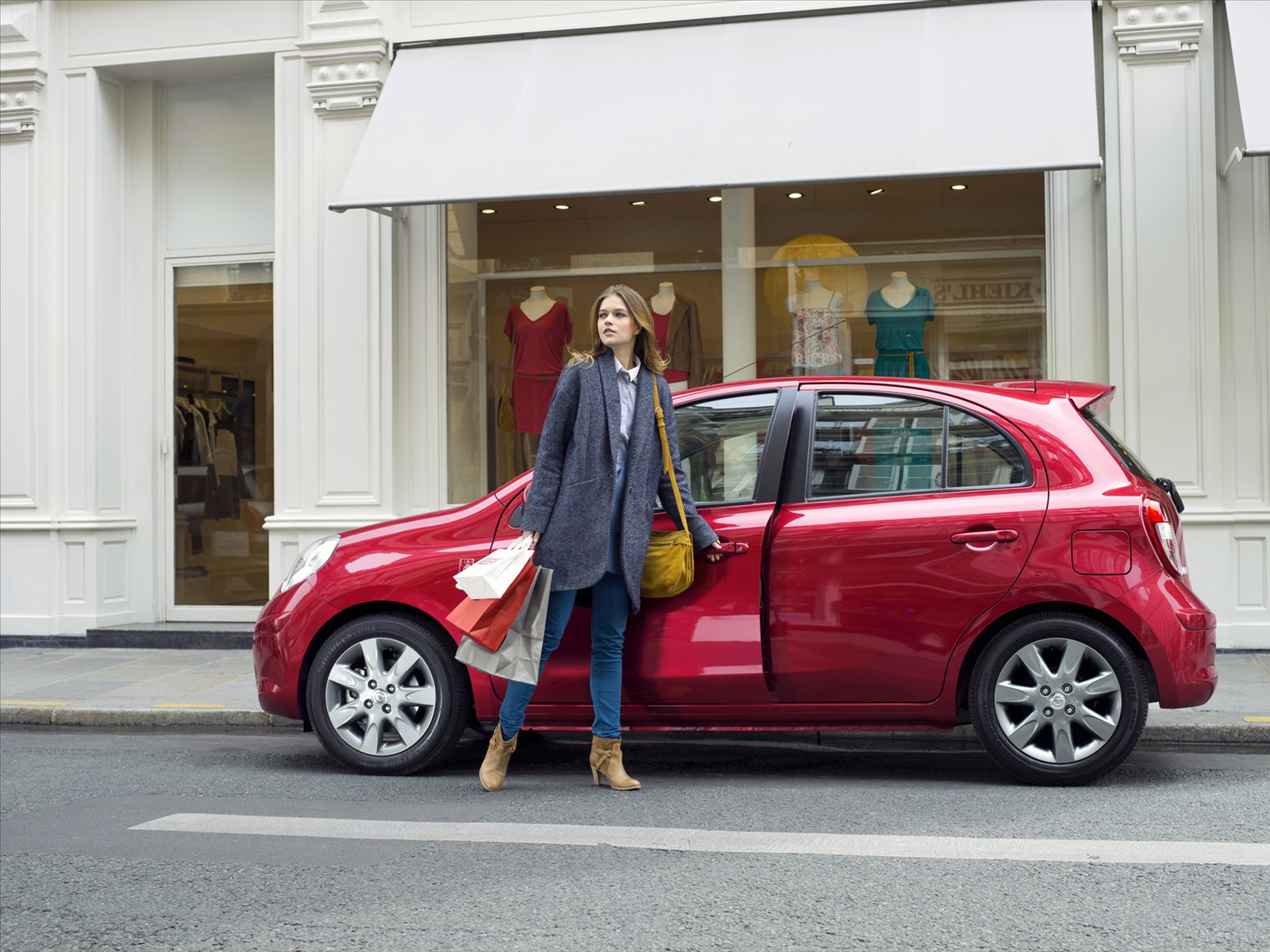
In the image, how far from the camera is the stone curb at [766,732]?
19.6 feet

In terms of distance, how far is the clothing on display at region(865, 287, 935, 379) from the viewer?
9.22 meters

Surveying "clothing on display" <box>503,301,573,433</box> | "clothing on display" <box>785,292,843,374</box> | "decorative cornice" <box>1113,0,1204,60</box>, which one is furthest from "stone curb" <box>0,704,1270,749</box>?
"decorative cornice" <box>1113,0,1204,60</box>

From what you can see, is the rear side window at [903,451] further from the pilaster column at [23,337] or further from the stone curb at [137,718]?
the pilaster column at [23,337]

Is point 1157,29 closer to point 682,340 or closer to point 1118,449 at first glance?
point 682,340

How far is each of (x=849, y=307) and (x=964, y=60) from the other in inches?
71.7

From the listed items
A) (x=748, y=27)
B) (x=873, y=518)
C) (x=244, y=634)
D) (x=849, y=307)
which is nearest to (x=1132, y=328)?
(x=849, y=307)

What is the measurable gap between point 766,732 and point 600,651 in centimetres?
123

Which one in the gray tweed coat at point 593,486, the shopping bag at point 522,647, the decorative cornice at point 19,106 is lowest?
the shopping bag at point 522,647

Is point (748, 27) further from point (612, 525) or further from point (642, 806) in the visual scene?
point (642, 806)

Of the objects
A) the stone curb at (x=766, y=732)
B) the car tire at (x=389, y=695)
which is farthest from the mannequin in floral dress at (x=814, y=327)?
the car tire at (x=389, y=695)

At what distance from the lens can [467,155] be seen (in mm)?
8727

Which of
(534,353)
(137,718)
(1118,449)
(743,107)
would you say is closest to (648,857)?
(1118,449)

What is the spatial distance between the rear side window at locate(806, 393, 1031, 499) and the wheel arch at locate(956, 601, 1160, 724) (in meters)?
0.48

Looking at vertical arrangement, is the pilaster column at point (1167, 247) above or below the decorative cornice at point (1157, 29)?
below
